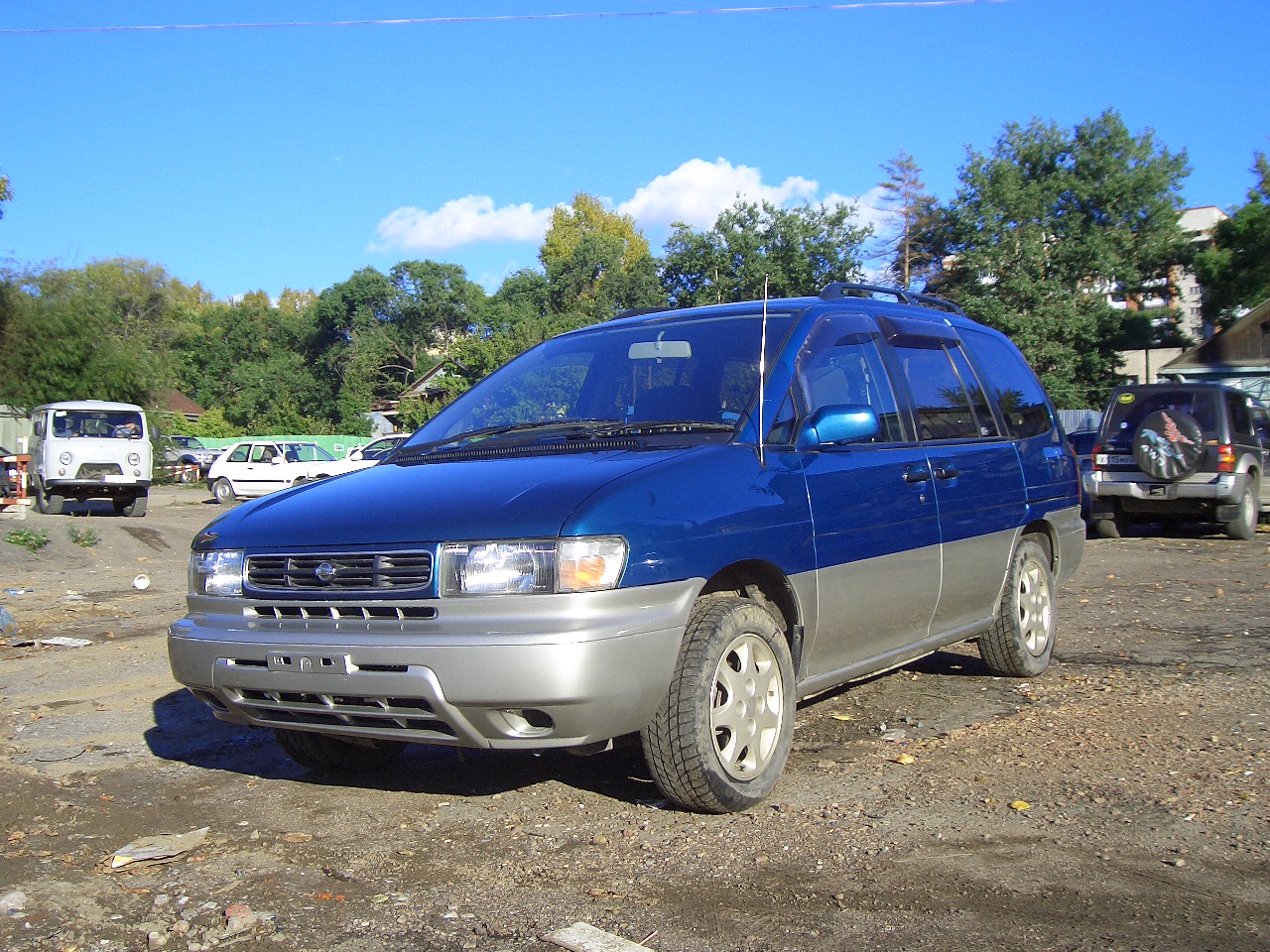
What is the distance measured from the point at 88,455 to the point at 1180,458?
19.5 meters

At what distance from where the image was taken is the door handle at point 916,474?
16.8 feet

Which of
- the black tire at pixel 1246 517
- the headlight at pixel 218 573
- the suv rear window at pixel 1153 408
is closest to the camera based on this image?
the headlight at pixel 218 573

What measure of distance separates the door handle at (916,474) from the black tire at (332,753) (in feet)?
7.78

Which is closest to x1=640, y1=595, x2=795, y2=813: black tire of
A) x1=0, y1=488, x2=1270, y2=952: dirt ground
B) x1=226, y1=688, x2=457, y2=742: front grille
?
x1=0, y1=488, x2=1270, y2=952: dirt ground

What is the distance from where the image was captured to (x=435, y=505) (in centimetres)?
393

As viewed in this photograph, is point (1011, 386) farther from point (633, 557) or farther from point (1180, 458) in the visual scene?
point (1180, 458)

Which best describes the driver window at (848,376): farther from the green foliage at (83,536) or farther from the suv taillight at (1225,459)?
the green foliage at (83,536)

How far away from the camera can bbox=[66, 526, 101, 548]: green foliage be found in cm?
1537

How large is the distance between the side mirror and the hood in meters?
0.64

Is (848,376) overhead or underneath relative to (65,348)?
underneath

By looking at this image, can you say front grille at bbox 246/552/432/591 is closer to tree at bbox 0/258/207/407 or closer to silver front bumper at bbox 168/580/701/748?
silver front bumper at bbox 168/580/701/748

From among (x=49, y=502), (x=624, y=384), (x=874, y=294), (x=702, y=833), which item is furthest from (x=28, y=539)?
(x=702, y=833)

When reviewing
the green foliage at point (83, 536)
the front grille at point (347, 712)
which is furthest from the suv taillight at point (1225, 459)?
the green foliage at point (83, 536)

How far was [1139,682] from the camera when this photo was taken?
620cm
